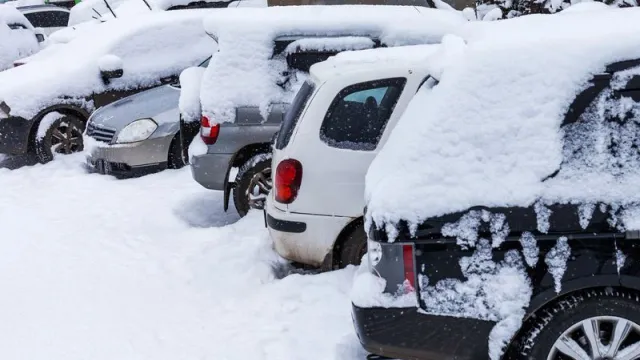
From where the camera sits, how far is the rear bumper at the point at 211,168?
6.48m

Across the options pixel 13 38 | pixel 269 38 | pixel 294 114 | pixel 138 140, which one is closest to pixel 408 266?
pixel 294 114

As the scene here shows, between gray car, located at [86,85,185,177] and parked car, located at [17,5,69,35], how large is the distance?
54.6ft

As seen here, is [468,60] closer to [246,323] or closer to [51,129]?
[246,323]

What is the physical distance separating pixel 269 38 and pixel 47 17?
19.9 m

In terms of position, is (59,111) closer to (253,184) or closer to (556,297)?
(253,184)

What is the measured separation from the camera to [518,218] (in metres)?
3.16

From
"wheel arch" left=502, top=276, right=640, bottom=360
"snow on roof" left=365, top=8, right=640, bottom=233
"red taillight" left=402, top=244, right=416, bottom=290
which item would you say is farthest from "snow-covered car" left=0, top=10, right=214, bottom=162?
"wheel arch" left=502, top=276, right=640, bottom=360

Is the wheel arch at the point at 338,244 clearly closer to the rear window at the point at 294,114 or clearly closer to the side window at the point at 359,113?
the side window at the point at 359,113

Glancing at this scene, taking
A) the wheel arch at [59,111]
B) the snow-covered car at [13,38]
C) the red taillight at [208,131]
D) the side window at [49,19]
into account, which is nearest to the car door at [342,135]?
the red taillight at [208,131]

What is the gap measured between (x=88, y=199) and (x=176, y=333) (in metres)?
3.71

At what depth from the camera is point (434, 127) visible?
10.9 ft

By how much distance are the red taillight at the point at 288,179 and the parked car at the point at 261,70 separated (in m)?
1.51

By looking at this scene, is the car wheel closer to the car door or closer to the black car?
the black car

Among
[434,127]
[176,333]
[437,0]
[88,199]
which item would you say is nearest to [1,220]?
[88,199]
